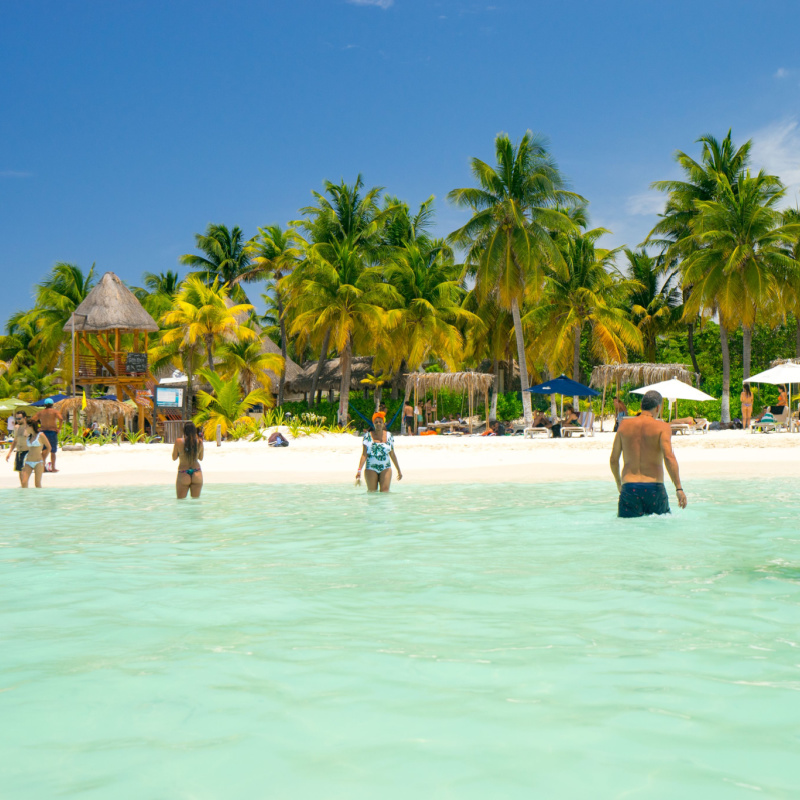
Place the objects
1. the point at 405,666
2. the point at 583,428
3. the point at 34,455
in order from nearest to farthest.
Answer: the point at 405,666 → the point at 34,455 → the point at 583,428

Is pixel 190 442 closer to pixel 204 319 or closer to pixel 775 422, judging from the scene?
pixel 775 422

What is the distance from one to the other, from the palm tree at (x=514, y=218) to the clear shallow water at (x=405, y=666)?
22.6 meters

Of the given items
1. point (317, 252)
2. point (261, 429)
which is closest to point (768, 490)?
point (261, 429)

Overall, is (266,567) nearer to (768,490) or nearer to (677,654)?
(677,654)

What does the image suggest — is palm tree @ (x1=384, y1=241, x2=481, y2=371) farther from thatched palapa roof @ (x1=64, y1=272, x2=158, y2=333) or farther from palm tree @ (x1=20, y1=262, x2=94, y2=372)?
palm tree @ (x1=20, y1=262, x2=94, y2=372)

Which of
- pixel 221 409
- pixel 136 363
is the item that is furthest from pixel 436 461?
pixel 136 363

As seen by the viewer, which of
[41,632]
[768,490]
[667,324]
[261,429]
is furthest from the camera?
[667,324]

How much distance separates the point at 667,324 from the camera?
3956 cm

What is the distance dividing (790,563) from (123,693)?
552cm

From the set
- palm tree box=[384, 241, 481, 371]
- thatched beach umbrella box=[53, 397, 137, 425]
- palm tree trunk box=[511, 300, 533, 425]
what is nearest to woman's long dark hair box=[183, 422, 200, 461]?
thatched beach umbrella box=[53, 397, 137, 425]

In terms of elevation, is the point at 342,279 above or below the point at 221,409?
above

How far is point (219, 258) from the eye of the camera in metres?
44.4

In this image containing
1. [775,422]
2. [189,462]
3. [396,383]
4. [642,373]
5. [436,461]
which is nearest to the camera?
[189,462]

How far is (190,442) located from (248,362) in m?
22.1
